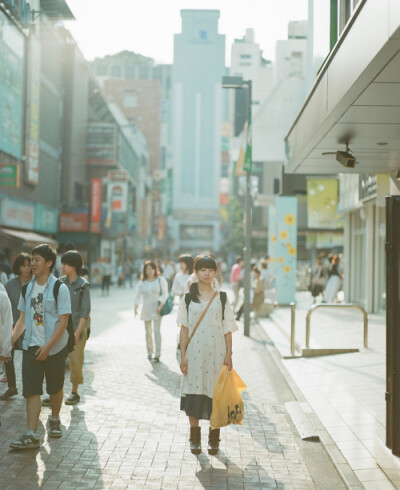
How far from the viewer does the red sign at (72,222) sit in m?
40.7

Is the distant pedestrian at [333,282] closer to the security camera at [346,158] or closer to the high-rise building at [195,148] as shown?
the security camera at [346,158]

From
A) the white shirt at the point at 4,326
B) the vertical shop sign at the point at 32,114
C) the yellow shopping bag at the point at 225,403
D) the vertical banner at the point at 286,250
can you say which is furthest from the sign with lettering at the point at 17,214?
the yellow shopping bag at the point at 225,403

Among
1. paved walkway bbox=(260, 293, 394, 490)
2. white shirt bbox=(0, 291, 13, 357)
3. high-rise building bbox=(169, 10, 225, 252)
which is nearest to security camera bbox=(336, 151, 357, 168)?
paved walkway bbox=(260, 293, 394, 490)

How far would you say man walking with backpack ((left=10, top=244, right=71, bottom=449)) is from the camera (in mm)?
5793

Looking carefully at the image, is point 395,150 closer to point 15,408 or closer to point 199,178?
point 15,408

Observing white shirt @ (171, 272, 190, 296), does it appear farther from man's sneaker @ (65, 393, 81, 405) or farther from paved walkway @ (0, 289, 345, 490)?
man's sneaker @ (65, 393, 81, 405)

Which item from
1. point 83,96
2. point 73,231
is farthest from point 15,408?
point 83,96

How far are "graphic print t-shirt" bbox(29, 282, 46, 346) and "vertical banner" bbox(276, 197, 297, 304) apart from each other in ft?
56.5

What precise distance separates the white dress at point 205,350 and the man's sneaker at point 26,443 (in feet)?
4.36

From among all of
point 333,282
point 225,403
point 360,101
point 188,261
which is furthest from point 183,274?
point 333,282

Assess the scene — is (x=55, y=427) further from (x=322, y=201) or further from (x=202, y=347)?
(x=322, y=201)

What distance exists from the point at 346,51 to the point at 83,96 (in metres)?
42.5

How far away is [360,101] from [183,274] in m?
7.31

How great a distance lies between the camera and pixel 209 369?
573 centimetres
